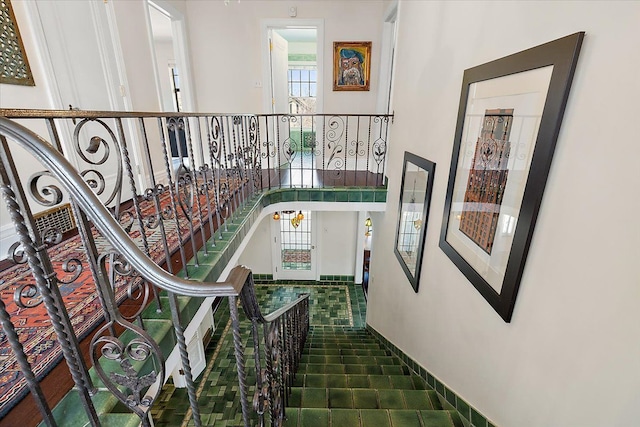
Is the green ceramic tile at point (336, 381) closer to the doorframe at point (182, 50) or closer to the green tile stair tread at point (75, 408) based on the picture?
the green tile stair tread at point (75, 408)

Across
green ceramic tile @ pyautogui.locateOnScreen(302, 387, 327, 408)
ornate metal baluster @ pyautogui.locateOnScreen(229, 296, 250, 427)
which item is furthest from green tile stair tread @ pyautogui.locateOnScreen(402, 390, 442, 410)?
ornate metal baluster @ pyautogui.locateOnScreen(229, 296, 250, 427)

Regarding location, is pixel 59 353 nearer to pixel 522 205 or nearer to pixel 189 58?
pixel 522 205

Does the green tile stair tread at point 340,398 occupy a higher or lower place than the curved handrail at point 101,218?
lower

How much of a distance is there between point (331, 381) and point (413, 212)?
167 cm

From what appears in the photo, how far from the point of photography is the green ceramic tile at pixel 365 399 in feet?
6.53

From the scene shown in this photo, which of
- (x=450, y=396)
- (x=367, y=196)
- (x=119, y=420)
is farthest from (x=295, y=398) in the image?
(x=367, y=196)

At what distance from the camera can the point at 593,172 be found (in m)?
0.93

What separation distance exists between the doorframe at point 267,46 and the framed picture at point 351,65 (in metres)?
0.23

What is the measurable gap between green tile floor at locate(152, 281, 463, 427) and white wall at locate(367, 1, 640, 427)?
463 mm

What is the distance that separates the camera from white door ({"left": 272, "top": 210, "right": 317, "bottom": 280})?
621cm

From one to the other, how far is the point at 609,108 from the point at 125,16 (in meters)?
4.11

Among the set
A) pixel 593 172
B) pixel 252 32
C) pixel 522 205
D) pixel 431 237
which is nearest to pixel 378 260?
pixel 431 237

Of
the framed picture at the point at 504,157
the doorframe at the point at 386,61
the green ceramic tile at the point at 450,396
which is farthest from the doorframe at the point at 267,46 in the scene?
the green ceramic tile at the point at 450,396

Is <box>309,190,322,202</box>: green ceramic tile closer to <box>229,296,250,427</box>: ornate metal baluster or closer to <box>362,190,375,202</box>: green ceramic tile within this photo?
<box>362,190,375,202</box>: green ceramic tile
